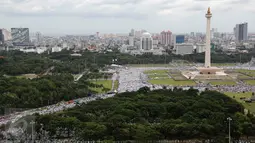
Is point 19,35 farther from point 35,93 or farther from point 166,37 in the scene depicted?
point 35,93

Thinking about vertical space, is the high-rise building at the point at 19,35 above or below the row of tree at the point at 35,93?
above

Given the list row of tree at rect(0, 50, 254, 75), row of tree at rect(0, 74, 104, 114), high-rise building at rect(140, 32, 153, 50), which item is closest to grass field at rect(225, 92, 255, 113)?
row of tree at rect(0, 74, 104, 114)

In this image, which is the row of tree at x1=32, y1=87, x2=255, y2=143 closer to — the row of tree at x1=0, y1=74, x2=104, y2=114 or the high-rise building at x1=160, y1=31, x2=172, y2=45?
the row of tree at x1=0, y1=74, x2=104, y2=114

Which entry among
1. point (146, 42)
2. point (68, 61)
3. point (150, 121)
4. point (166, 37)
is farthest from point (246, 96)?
point (166, 37)

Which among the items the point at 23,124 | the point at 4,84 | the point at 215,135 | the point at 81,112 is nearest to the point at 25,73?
the point at 4,84

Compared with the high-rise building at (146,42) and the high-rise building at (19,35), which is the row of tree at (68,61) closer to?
the high-rise building at (146,42)

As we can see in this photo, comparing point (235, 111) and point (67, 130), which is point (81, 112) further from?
point (235, 111)

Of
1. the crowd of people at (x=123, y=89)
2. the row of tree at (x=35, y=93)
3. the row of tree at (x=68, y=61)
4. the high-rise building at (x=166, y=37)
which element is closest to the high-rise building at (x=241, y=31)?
the high-rise building at (x=166, y=37)

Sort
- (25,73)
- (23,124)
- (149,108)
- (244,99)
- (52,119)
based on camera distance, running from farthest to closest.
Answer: (25,73) → (244,99) → (149,108) → (52,119) → (23,124)
